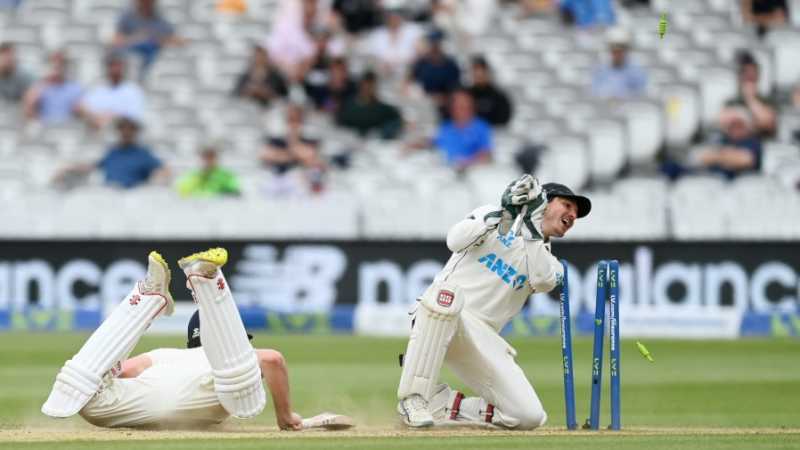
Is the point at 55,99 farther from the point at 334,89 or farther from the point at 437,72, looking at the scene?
the point at 437,72

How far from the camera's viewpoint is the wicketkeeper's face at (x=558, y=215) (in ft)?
22.1

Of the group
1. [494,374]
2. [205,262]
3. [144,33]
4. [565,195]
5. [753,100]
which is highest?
[144,33]

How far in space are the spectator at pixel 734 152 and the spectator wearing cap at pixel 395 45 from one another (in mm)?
2999

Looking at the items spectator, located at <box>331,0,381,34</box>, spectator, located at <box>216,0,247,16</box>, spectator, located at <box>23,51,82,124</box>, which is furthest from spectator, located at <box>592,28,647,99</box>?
spectator, located at <box>23,51,82,124</box>

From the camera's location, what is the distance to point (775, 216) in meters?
13.3

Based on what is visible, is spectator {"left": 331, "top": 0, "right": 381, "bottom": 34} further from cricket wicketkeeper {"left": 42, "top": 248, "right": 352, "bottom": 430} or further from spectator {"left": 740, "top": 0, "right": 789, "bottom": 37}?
cricket wicketkeeper {"left": 42, "top": 248, "right": 352, "bottom": 430}

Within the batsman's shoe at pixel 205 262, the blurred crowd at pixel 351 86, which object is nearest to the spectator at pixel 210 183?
the blurred crowd at pixel 351 86

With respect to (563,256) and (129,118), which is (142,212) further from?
(563,256)

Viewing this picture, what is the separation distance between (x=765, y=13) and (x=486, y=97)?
3.10 metres

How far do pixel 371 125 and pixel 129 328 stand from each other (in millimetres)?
8863

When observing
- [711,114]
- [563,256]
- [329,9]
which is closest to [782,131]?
[711,114]

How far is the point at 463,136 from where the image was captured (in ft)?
47.6

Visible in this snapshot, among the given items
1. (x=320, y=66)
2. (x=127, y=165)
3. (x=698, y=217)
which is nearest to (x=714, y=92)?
(x=698, y=217)

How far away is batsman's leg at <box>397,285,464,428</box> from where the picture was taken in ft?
21.4
